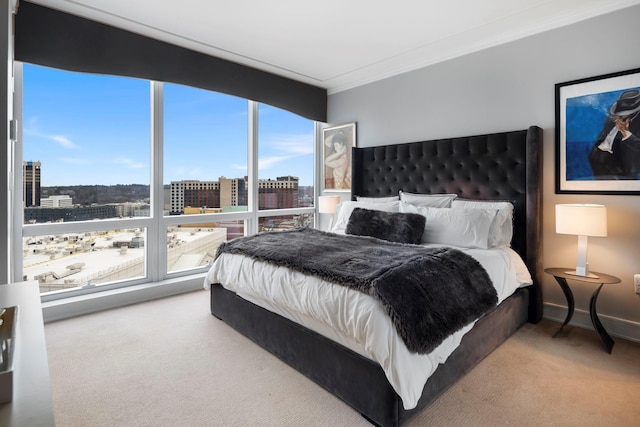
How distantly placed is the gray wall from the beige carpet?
39cm

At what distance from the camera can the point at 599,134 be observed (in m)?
2.75

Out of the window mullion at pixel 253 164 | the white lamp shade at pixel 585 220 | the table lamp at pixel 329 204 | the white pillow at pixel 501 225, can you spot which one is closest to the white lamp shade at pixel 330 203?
the table lamp at pixel 329 204

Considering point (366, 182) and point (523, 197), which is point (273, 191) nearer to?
point (366, 182)

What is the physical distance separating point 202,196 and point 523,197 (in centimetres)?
347

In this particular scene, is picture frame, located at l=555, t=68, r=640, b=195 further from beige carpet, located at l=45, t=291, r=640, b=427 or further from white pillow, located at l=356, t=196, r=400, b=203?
white pillow, located at l=356, t=196, r=400, b=203

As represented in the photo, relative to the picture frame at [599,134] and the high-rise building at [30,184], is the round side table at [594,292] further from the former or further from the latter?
the high-rise building at [30,184]

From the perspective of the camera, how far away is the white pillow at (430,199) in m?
3.49

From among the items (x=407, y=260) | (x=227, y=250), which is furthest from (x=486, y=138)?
(x=227, y=250)

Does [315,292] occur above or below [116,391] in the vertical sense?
above

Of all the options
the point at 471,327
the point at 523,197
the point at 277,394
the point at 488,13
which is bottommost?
the point at 277,394

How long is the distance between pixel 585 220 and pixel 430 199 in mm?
1376

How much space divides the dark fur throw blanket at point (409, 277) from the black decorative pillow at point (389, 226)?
0.40m

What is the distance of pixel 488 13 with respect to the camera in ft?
9.46

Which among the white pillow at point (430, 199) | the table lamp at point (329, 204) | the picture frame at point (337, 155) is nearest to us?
the white pillow at point (430, 199)
